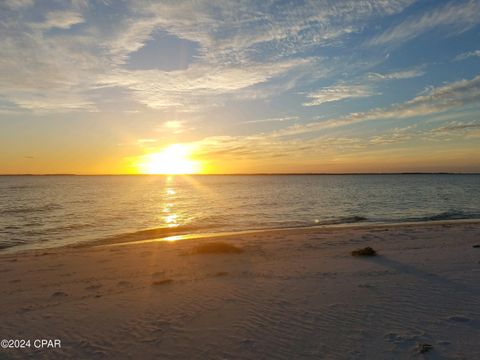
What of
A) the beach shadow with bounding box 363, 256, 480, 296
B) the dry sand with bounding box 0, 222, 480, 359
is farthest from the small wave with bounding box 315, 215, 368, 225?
the beach shadow with bounding box 363, 256, 480, 296

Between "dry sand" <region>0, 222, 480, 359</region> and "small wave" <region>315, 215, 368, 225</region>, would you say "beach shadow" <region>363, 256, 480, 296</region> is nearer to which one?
"dry sand" <region>0, 222, 480, 359</region>

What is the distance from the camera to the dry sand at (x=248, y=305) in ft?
21.2

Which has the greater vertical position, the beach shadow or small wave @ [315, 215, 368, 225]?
the beach shadow

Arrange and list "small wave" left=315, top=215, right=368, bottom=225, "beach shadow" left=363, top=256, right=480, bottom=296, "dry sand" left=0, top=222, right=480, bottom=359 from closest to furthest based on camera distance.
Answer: "dry sand" left=0, top=222, right=480, bottom=359 → "beach shadow" left=363, top=256, right=480, bottom=296 → "small wave" left=315, top=215, right=368, bottom=225

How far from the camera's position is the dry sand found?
21.2 feet

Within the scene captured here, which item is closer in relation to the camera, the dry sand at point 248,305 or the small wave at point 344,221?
the dry sand at point 248,305

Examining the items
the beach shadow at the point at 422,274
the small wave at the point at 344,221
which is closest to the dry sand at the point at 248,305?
the beach shadow at the point at 422,274

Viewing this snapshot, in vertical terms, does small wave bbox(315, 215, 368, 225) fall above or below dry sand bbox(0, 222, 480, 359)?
below

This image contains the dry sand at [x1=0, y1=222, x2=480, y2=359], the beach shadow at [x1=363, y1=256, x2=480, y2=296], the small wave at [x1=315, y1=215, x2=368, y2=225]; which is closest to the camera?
the dry sand at [x1=0, y1=222, x2=480, y2=359]

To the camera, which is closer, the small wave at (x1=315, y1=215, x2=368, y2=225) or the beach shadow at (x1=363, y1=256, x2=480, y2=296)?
the beach shadow at (x1=363, y1=256, x2=480, y2=296)

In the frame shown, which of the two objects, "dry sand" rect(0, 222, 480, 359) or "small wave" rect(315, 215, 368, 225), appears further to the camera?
"small wave" rect(315, 215, 368, 225)

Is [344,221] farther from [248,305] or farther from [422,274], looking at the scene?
[248,305]

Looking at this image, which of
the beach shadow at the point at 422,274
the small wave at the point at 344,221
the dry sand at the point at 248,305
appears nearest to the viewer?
the dry sand at the point at 248,305

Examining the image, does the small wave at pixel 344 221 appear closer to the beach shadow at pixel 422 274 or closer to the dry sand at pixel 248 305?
the dry sand at pixel 248 305
